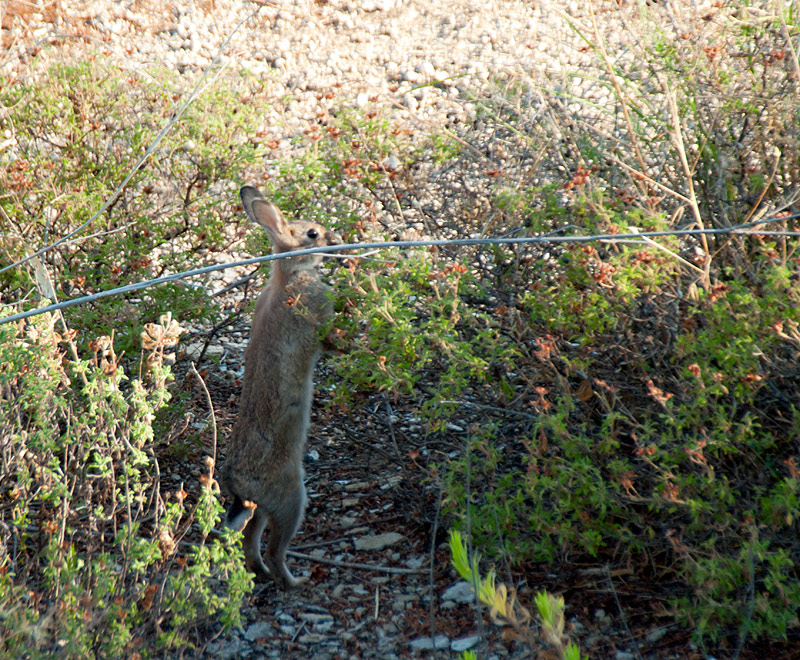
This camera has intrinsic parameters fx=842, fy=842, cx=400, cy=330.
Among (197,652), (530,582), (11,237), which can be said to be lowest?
(530,582)

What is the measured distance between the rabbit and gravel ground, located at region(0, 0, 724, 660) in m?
0.30

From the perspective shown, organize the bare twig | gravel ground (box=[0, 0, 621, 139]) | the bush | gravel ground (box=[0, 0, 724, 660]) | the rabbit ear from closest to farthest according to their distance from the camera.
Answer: the bush, gravel ground (box=[0, 0, 724, 660]), the bare twig, the rabbit ear, gravel ground (box=[0, 0, 621, 139])

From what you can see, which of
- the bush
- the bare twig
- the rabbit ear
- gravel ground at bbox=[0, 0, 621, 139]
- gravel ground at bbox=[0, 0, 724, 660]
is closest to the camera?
the bush

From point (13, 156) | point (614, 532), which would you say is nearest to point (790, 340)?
point (614, 532)

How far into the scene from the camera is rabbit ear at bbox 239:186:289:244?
16.0ft

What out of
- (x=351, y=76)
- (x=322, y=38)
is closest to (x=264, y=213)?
(x=351, y=76)

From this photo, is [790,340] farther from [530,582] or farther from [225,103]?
[225,103]

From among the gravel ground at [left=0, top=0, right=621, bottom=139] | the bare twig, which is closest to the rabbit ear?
the bare twig

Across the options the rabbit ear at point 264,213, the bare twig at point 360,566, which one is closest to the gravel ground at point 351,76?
the bare twig at point 360,566

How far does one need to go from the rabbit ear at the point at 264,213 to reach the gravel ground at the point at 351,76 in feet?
2.58

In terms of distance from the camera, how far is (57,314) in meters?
3.78

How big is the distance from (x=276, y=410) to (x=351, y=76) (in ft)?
16.7

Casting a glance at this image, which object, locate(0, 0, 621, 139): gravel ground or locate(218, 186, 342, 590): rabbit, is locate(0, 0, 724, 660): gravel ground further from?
locate(218, 186, 342, 590): rabbit

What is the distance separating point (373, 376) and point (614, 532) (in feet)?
4.13
